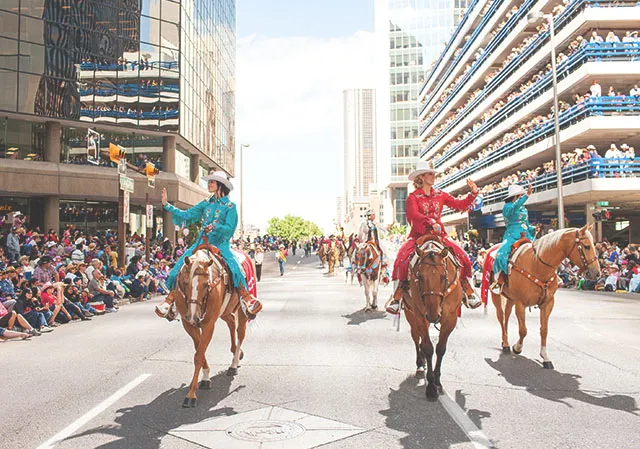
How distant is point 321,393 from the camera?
21.9 ft

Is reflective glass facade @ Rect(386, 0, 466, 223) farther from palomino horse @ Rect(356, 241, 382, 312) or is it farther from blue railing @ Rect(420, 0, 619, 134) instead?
palomino horse @ Rect(356, 241, 382, 312)

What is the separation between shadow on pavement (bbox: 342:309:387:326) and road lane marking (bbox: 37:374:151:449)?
6354 millimetres

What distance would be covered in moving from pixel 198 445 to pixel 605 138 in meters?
34.9

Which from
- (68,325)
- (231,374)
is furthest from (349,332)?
(68,325)

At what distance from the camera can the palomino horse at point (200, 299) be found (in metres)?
6.47

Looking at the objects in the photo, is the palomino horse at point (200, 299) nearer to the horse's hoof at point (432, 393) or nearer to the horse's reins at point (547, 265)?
the horse's hoof at point (432, 393)

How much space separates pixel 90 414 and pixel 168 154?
3913 cm

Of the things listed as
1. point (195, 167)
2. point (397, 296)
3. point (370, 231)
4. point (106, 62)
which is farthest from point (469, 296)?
point (195, 167)

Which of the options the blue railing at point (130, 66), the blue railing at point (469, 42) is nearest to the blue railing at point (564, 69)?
the blue railing at point (469, 42)

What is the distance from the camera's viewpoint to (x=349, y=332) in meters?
11.5

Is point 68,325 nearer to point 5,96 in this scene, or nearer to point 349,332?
point 349,332

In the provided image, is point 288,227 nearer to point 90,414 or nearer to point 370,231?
point 370,231

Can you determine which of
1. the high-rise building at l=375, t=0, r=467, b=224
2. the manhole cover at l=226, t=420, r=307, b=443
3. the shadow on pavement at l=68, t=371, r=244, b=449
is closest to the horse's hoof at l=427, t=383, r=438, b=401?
the manhole cover at l=226, t=420, r=307, b=443

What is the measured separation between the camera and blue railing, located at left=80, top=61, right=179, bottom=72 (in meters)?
39.2
